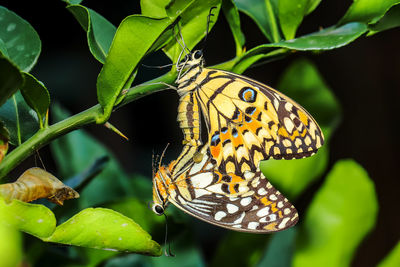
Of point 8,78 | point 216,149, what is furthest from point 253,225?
point 8,78

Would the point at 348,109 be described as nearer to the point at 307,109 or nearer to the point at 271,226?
the point at 307,109

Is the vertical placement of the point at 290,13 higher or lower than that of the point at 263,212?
higher

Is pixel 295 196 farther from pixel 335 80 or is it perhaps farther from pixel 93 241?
pixel 335 80

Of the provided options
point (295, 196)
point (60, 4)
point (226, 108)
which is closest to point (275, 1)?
point (226, 108)

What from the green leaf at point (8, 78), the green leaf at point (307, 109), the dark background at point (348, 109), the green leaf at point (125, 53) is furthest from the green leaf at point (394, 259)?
the dark background at point (348, 109)

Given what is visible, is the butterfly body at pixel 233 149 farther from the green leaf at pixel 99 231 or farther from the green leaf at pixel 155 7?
the green leaf at pixel 99 231

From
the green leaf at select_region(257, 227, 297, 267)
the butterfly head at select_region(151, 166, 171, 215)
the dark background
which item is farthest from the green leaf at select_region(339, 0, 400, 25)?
the dark background

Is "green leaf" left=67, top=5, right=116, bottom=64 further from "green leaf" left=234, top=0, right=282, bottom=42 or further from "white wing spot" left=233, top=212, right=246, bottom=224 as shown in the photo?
"white wing spot" left=233, top=212, right=246, bottom=224
